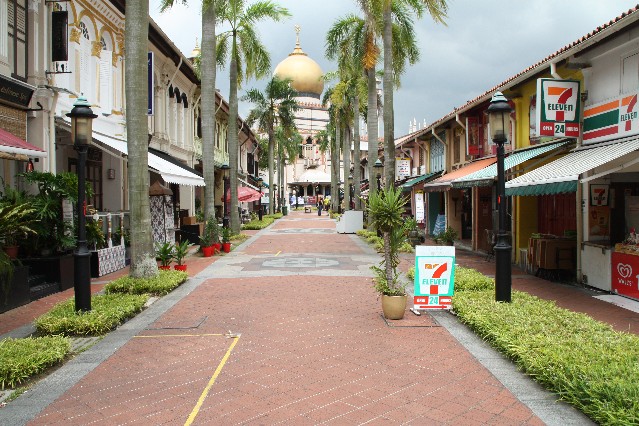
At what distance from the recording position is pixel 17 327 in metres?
8.30

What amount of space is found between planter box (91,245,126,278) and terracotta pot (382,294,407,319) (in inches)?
308

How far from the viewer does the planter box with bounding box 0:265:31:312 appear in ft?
30.2

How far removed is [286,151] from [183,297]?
6211cm

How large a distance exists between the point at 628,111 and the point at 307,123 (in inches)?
3091

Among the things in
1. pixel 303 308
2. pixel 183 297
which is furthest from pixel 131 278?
pixel 303 308

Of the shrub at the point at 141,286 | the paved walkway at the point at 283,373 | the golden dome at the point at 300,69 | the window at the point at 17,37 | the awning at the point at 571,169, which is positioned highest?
the golden dome at the point at 300,69

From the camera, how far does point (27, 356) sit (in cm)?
616

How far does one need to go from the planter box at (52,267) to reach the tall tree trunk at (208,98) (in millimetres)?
7881

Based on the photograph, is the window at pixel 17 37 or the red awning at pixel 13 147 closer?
the red awning at pixel 13 147

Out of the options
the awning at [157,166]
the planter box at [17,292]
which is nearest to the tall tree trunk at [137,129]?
the planter box at [17,292]

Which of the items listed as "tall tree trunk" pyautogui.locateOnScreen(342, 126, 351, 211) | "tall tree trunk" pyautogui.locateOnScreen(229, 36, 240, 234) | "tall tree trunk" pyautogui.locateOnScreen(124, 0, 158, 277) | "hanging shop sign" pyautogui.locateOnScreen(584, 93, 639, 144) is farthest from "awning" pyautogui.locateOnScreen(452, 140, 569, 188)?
"tall tree trunk" pyautogui.locateOnScreen(342, 126, 351, 211)

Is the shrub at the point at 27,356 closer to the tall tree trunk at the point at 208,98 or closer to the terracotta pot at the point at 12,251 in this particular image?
the terracotta pot at the point at 12,251

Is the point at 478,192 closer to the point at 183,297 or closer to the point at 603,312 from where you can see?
the point at 603,312

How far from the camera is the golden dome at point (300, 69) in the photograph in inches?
2987
